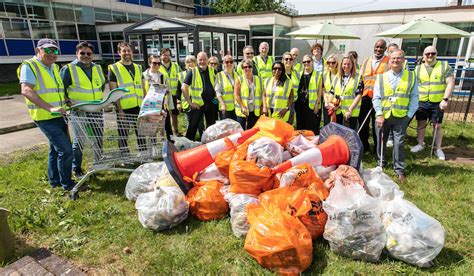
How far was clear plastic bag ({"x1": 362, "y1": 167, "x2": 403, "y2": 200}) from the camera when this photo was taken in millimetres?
2867

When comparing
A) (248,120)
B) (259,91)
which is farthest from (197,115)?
(259,91)

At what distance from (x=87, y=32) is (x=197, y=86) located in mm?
20319

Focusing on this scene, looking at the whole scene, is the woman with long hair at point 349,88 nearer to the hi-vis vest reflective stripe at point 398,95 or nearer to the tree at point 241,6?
the hi-vis vest reflective stripe at point 398,95

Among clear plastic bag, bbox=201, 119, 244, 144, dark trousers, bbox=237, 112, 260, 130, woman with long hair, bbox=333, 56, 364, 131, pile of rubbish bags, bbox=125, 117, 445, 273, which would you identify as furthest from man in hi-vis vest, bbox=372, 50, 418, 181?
clear plastic bag, bbox=201, 119, 244, 144

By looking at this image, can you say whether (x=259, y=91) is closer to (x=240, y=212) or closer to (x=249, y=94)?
(x=249, y=94)

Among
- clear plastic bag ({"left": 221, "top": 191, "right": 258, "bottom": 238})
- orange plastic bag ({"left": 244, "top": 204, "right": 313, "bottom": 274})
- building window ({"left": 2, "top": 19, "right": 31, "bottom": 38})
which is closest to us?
orange plastic bag ({"left": 244, "top": 204, "right": 313, "bottom": 274})

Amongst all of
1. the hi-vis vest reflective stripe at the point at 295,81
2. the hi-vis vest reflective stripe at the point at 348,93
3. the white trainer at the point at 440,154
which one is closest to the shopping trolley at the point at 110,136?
the hi-vis vest reflective stripe at the point at 295,81

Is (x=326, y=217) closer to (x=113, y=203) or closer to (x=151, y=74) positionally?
(x=113, y=203)

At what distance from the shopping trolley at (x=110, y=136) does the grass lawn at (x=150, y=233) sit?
16.9 inches

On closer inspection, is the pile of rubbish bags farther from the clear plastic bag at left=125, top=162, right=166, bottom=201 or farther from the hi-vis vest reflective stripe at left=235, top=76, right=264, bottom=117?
the hi-vis vest reflective stripe at left=235, top=76, right=264, bottom=117

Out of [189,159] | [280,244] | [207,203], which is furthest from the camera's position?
[189,159]

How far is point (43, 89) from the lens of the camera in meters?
3.51

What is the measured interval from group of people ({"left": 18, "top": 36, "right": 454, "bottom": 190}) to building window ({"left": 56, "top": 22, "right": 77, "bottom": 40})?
1774 centimetres

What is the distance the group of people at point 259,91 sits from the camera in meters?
3.65
